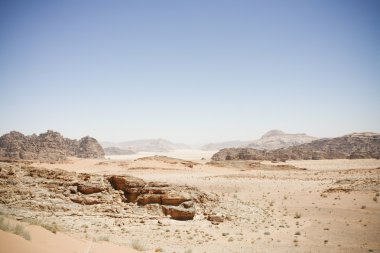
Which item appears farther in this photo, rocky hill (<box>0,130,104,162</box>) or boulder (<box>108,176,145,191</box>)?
rocky hill (<box>0,130,104,162</box>)

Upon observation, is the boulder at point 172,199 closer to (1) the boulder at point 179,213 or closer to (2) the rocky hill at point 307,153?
(1) the boulder at point 179,213

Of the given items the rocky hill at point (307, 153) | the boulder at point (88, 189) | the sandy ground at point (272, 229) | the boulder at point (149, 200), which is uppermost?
the rocky hill at point (307, 153)

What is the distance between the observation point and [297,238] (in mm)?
15305

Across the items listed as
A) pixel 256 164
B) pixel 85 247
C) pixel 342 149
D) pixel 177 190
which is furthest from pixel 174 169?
pixel 342 149

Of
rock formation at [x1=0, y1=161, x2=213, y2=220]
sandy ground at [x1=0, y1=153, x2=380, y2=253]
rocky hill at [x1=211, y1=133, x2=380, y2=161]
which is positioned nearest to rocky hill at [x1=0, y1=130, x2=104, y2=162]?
rocky hill at [x1=211, y1=133, x2=380, y2=161]

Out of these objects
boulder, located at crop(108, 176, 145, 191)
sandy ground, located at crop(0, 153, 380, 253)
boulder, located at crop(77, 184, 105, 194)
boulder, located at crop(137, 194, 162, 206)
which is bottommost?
sandy ground, located at crop(0, 153, 380, 253)

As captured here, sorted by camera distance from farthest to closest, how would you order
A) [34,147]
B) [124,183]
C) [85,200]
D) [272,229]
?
[34,147]
[124,183]
[85,200]
[272,229]

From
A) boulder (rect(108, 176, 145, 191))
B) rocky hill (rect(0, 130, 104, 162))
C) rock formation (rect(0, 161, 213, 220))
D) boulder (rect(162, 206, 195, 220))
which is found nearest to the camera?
rock formation (rect(0, 161, 213, 220))

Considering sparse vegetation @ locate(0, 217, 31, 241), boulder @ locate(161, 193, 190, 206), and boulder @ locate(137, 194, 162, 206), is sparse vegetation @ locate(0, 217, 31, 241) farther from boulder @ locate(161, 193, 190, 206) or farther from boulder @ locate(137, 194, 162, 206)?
boulder @ locate(161, 193, 190, 206)

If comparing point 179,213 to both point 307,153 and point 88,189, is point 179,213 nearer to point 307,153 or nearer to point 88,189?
point 88,189

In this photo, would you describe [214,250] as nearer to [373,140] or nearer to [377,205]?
[377,205]

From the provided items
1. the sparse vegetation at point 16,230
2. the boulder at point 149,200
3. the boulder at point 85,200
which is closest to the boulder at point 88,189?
the boulder at point 85,200

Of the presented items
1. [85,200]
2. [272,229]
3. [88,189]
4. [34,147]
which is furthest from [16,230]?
[34,147]

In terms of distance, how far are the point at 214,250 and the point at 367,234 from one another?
8.41 meters
